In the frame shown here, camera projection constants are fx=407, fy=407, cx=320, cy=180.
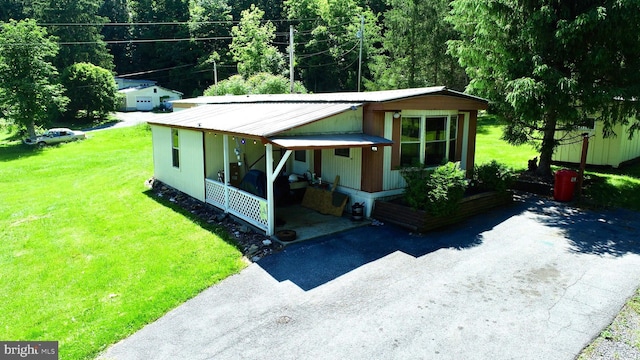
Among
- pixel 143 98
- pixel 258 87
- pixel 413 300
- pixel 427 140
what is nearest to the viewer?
pixel 413 300

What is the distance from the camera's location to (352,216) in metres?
10.4

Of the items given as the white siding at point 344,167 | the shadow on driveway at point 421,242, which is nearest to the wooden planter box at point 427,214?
the shadow on driveway at point 421,242

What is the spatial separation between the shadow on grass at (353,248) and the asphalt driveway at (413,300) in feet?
0.13

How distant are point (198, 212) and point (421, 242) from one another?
21.0ft

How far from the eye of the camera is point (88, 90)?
132 ft

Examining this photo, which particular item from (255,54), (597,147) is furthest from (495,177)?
(255,54)

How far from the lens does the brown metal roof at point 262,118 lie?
923 centimetres

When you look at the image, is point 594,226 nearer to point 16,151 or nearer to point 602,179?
point 602,179

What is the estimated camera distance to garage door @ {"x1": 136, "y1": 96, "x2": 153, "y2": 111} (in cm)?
5074


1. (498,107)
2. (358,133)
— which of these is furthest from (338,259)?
(498,107)

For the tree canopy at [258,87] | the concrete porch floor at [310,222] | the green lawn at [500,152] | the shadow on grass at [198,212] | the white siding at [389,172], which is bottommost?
the shadow on grass at [198,212]

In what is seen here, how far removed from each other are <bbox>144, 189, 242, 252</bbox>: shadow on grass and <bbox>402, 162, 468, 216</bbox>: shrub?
4230 millimetres

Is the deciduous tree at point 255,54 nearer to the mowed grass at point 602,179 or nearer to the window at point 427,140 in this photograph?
the mowed grass at point 602,179

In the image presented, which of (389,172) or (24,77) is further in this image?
(24,77)
